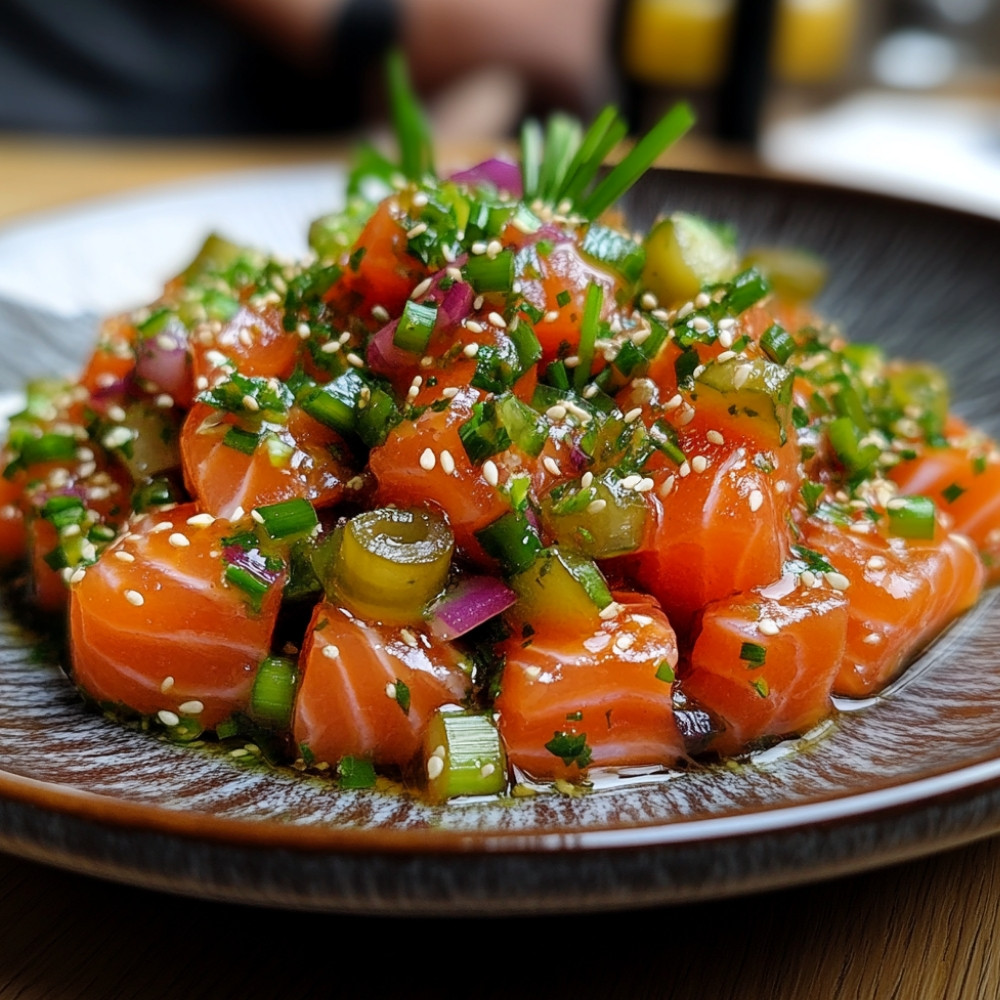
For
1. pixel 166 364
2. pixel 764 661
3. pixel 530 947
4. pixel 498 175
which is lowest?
pixel 530 947

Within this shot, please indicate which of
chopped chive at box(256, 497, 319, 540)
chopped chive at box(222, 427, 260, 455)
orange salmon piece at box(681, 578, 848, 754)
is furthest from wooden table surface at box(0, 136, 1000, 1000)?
chopped chive at box(222, 427, 260, 455)

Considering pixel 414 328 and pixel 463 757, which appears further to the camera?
pixel 414 328

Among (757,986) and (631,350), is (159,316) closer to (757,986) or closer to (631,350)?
(631,350)

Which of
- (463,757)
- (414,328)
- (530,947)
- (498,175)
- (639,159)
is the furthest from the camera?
(498,175)

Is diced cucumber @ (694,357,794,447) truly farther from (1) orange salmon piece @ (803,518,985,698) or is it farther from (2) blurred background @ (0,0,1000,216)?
(2) blurred background @ (0,0,1000,216)

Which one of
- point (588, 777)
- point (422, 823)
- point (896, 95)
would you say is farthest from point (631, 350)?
point (896, 95)

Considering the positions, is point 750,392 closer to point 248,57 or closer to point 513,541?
point 513,541

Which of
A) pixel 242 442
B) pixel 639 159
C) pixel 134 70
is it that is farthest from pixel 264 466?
pixel 134 70
